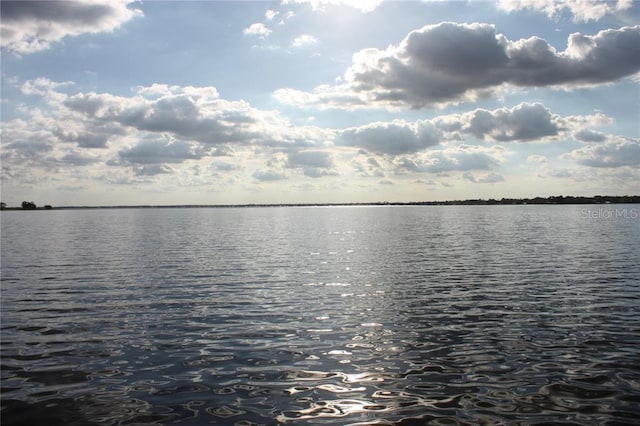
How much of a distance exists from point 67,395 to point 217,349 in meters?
6.25

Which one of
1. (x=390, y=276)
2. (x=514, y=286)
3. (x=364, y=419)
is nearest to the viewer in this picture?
(x=364, y=419)

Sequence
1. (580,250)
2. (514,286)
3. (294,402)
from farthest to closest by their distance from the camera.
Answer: (580,250)
(514,286)
(294,402)

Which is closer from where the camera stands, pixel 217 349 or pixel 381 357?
pixel 381 357

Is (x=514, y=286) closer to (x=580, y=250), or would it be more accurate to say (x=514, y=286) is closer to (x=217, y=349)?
(x=217, y=349)

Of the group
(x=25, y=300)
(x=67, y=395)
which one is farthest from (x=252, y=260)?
(x=67, y=395)

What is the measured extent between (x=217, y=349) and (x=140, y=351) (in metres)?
3.35

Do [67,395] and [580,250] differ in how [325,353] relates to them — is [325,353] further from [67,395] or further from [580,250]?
[580,250]

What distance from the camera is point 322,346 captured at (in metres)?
20.3

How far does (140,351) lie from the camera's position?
65.1ft

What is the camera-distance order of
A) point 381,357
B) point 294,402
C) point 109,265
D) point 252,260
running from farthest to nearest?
point 252,260, point 109,265, point 381,357, point 294,402

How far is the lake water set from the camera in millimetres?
14109

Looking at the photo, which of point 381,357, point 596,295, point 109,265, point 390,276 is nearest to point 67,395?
point 381,357

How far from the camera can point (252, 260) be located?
51812 millimetres

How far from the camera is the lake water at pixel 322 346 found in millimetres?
14109
